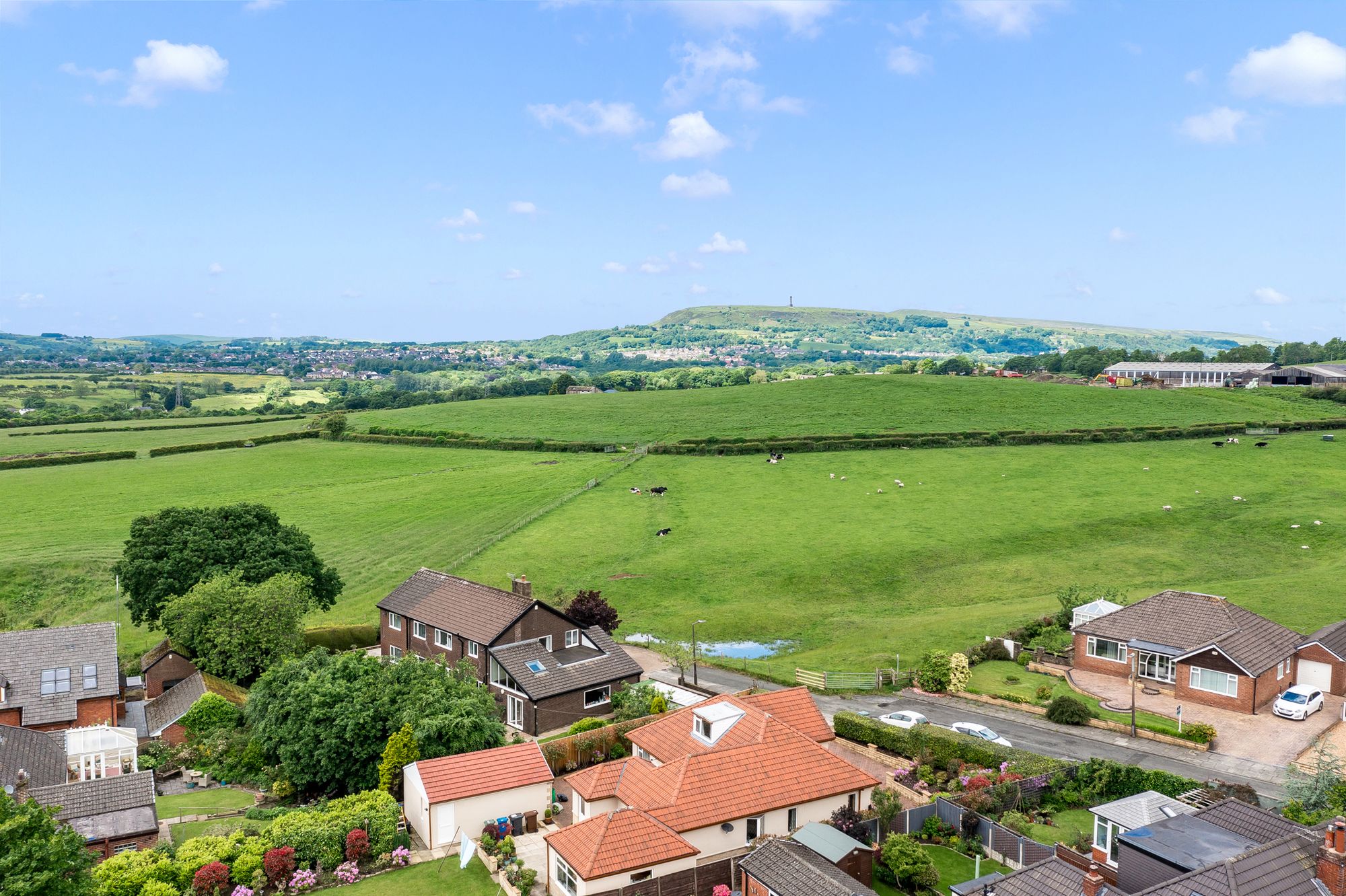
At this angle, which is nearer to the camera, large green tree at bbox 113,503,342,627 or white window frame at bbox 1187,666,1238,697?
white window frame at bbox 1187,666,1238,697

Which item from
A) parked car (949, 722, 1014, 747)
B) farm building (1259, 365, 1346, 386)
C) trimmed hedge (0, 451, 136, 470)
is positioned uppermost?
farm building (1259, 365, 1346, 386)

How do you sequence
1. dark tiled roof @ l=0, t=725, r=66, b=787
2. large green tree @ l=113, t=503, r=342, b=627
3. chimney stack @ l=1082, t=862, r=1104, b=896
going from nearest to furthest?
chimney stack @ l=1082, t=862, r=1104, b=896
dark tiled roof @ l=0, t=725, r=66, b=787
large green tree @ l=113, t=503, r=342, b=627

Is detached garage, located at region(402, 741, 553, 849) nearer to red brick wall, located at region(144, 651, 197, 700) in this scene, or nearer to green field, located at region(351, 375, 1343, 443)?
red brick wall, located at region(144, 651, 197, 700)

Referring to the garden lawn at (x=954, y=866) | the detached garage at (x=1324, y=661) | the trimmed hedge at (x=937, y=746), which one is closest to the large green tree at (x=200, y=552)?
the trimmed hedge at (x=937, y=746)

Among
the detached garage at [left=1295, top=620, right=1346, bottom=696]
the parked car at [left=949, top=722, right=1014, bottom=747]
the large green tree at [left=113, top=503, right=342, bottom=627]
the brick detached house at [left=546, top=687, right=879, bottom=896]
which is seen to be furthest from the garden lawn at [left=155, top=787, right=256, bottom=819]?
the detached garage at [left=1295, top=620, right=1346, bottom=696]

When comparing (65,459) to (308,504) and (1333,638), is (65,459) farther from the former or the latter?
(1333,638)

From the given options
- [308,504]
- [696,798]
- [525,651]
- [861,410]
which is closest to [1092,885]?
[696,798]

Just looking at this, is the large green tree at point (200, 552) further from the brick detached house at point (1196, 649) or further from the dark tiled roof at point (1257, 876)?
the dark tiled roof at point (1257, 876)
